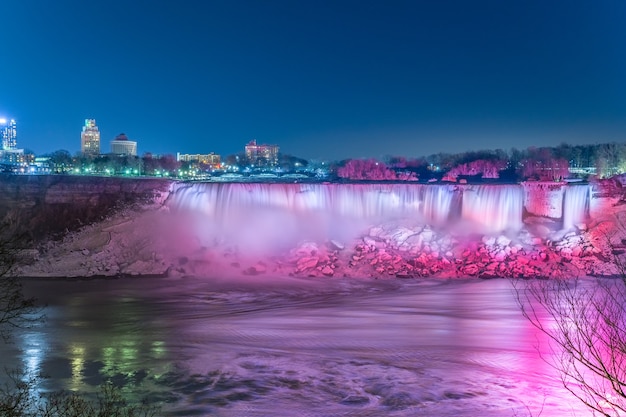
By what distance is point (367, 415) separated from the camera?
12633mm

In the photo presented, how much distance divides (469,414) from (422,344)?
5.61m

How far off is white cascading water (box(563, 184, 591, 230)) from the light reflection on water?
13.4 meters

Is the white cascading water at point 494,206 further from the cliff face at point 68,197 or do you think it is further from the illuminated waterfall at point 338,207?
the cliff face at point 68,197

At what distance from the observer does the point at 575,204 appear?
37.6 metres

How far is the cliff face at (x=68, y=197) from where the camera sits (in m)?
37.1

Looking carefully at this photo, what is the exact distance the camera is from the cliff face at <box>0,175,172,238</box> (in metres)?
37.1

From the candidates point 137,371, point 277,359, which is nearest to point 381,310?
point 277,359

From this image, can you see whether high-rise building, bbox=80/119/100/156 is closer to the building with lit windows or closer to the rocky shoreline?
the building with lit windows

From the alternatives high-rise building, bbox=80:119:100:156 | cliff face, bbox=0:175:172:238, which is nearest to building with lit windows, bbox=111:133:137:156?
high-rise building, bbox=80:119:100:156

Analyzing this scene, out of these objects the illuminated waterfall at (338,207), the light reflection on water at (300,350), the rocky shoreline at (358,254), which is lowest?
the light reflection on water at (300,350)

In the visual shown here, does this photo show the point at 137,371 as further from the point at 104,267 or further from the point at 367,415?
the point at 104,267

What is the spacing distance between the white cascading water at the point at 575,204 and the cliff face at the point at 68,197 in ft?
83.0

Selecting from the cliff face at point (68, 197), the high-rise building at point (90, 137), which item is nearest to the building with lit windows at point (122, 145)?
the high-rise building at point (90, 137)

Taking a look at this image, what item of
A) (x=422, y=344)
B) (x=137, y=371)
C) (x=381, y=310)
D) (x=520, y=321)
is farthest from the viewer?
(x=381, y=310)
